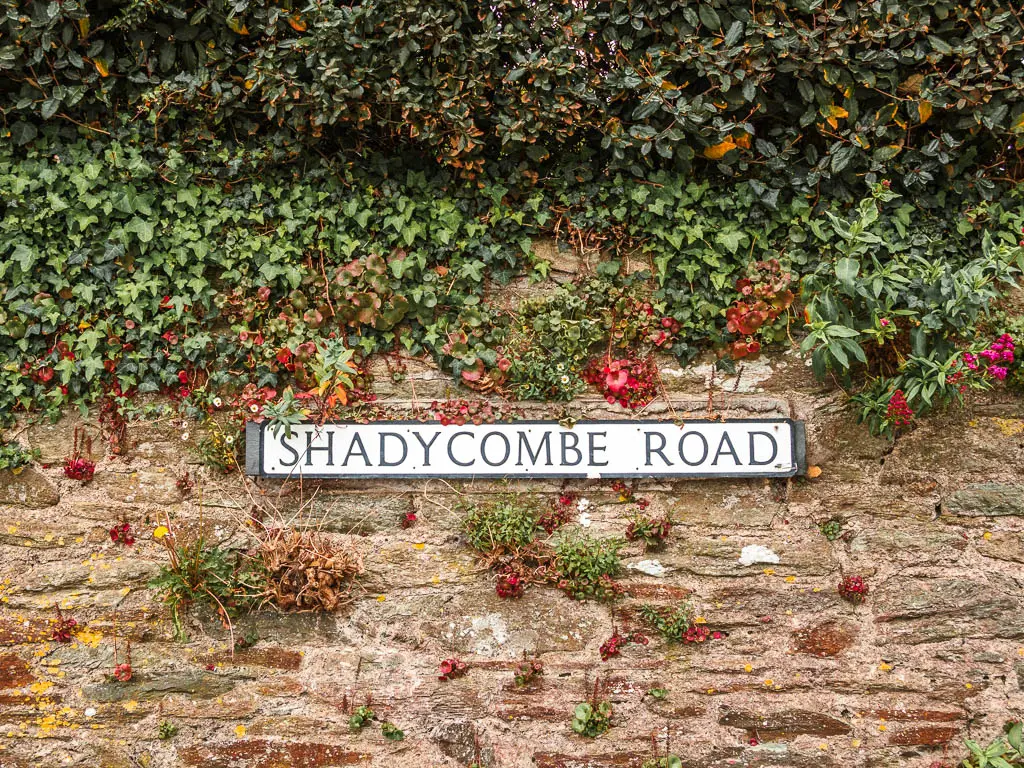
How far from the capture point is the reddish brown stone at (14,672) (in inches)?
126

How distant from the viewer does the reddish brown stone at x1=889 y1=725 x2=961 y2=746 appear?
3.15 meters

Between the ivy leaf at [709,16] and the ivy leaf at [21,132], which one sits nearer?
the ivy leaf at [709,16]

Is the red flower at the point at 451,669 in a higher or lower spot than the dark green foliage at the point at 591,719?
higher

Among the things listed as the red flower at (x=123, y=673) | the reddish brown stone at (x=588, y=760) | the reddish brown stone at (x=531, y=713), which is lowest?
the reddish brown stone at (x=588, y=760)

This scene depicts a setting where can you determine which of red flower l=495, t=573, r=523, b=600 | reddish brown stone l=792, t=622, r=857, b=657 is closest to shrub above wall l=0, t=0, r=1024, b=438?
red flower l=495, t=573, r=523, b=600

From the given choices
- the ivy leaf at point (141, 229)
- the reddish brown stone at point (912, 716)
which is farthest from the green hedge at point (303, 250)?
the reddish brown stone at point (912, 716)

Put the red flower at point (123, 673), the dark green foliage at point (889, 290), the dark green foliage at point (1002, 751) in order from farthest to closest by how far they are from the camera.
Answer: the red flower at point (123, 673), the dark green foliage at point (1002, 751), the dark green foliage at point (889, 290)

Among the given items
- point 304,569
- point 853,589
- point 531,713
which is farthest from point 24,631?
point 853,589

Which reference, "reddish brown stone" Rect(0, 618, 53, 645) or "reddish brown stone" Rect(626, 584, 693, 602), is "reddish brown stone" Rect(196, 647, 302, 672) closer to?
"reddish brown stone" Rect(0, 618, 53, 645)

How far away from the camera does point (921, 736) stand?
10.3ft

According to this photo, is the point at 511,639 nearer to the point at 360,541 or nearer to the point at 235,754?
the point at 360,541

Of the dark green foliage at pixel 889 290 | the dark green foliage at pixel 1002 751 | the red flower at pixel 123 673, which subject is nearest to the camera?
the dark green foliage at pixel 889 290

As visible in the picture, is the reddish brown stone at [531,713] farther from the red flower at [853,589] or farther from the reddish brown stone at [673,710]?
the red flower at [853,589]

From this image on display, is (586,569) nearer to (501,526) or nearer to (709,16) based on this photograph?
(501,526)
